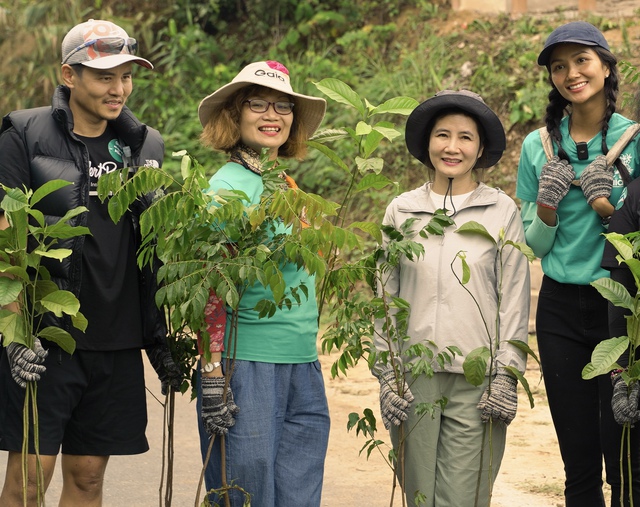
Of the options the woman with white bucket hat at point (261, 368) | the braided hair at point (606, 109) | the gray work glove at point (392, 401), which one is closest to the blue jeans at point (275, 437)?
the woman with white bucket hat at point (261, 368)

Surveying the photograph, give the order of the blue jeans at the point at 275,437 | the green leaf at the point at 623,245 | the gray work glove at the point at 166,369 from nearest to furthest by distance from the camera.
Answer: the green leaf at the point at 623,245 < the blue jeans at the point at 275,437 < the gray work glove at the point at 166,369

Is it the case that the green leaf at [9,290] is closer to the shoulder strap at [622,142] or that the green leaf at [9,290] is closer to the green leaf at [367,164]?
the green leaf at [367,164]

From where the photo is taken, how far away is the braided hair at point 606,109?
159 inches

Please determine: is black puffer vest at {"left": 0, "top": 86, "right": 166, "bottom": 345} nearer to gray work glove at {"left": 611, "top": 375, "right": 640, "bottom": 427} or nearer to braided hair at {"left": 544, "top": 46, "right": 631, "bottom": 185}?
braided hair at {"left": 544, "top": 46, "right": 631, "bottom": 185}

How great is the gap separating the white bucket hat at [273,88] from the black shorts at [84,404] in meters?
0.98

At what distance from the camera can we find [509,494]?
5.66 m

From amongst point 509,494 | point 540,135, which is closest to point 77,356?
point 540,135

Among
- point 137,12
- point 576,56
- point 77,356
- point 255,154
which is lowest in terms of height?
point 77,356

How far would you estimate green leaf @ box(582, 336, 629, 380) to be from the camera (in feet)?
11.1

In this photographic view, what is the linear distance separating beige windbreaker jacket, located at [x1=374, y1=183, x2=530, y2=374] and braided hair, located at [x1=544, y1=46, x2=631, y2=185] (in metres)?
0.43

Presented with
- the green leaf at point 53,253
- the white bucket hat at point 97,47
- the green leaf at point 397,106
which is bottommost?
the green leaf at point 53,253

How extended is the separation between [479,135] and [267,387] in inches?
47.6

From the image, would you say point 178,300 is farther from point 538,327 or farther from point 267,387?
point 538,327

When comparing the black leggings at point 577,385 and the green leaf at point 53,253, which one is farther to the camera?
the black leggings at point 577,385
